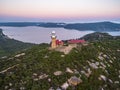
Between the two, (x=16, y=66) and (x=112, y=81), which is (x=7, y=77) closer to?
(x=16, y=66)

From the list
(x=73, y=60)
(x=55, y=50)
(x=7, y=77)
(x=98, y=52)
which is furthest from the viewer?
(x=98, y=52)

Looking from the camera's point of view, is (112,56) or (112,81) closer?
(112,81)

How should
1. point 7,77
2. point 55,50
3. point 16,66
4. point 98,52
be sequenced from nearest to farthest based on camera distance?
point 7,77, point 16,66, point 55,50, point 98,52

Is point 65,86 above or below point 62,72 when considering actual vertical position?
below

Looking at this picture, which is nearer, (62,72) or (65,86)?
(65,86)

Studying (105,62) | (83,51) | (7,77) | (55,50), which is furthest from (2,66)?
(105,62)

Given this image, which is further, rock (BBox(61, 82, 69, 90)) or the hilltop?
the hilltop

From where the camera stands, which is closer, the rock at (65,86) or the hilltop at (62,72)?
the rock at (65,86)

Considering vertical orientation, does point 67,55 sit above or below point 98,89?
above
